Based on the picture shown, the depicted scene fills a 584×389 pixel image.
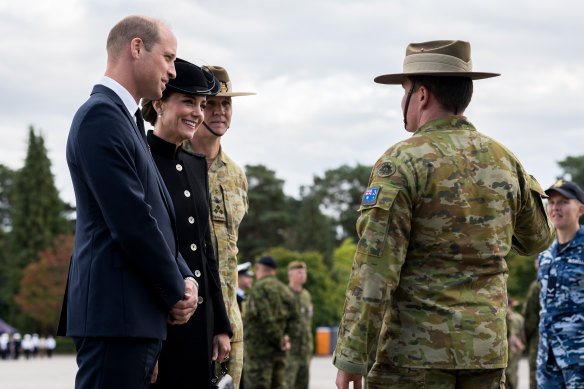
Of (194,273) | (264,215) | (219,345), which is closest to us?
(194,273)

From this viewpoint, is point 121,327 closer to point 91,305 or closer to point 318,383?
point 91,305

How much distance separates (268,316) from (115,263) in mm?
9869

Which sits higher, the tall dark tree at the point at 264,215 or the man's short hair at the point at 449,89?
the tall dark tree at the point at 264,215

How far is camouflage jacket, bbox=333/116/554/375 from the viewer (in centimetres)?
374

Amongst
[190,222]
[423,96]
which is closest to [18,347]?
[190,222]

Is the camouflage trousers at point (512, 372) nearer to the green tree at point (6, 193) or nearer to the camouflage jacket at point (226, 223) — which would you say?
the camouflage jacket at point (226, 223)

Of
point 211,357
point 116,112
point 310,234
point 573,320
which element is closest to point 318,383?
point 573,320

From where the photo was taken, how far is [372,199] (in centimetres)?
379

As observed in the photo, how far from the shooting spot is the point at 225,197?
575 centimetres

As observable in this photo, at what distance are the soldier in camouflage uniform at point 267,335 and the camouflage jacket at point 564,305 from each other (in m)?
6.01

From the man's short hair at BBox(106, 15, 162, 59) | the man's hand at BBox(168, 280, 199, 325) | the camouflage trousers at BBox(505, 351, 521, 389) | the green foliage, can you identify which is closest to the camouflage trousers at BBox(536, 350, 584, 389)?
the man's hand at BBox(168, 280, 199, 325)

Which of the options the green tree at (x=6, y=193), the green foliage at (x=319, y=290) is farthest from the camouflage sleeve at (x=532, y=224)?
the green tree at (x=6, y=193)

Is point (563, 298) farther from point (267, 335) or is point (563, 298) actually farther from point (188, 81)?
point (267, 335)

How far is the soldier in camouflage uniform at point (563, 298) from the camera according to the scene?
724 centimetres
